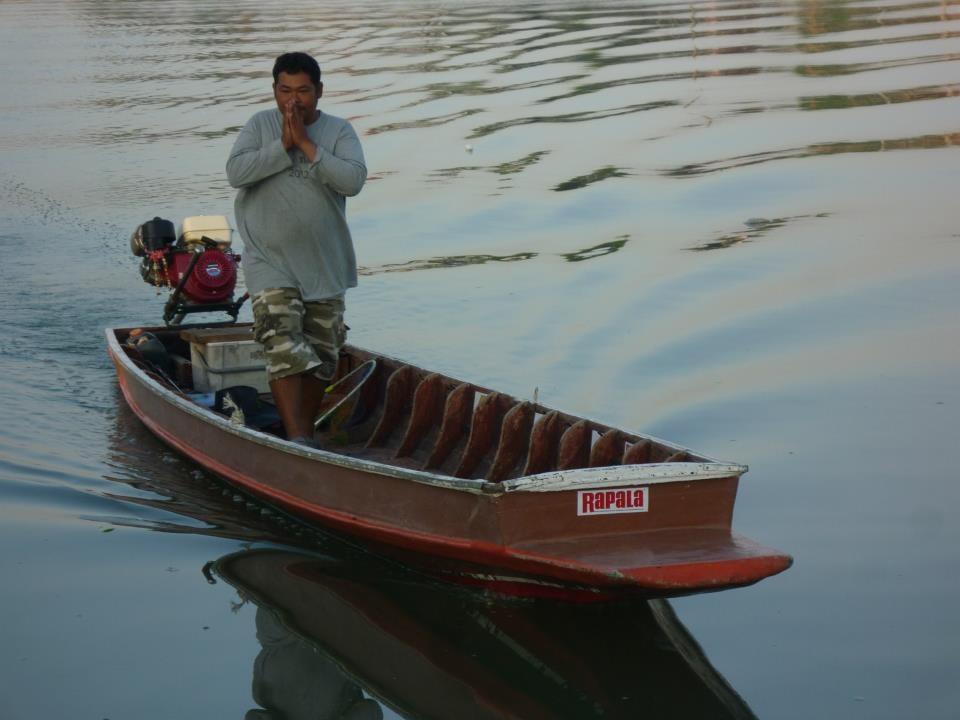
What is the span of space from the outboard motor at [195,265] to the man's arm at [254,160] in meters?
3.03

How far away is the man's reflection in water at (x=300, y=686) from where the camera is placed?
19.6 ft

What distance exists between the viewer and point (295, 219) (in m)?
7.35

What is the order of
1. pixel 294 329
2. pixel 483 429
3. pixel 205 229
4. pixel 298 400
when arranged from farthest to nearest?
pixel 205 229
pixel 298 400
pixel 483 429
pixel 294 329

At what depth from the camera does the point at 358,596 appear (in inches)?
283

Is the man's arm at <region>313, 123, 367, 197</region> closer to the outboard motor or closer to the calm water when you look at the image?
the calm water

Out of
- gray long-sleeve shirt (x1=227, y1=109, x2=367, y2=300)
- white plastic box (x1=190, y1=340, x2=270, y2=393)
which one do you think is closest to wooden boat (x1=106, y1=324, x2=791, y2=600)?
white plastic box (x1=190, y1=340, x2=270, y2=393)

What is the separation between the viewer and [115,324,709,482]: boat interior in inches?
275

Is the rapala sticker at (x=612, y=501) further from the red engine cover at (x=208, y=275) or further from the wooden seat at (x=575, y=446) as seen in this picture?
the red engine cover at (x=208, y=275)

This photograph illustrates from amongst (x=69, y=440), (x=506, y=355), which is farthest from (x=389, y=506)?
(x=506, y=355)

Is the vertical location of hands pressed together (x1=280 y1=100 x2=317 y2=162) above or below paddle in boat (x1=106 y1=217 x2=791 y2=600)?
above

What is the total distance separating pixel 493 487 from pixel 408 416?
2690mm

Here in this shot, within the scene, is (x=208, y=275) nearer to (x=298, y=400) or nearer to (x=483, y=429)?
(x=298, y=400)

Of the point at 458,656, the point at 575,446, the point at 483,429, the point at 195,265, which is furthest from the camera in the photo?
the point at 195,265

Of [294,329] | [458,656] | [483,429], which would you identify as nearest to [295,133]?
[294,329]
